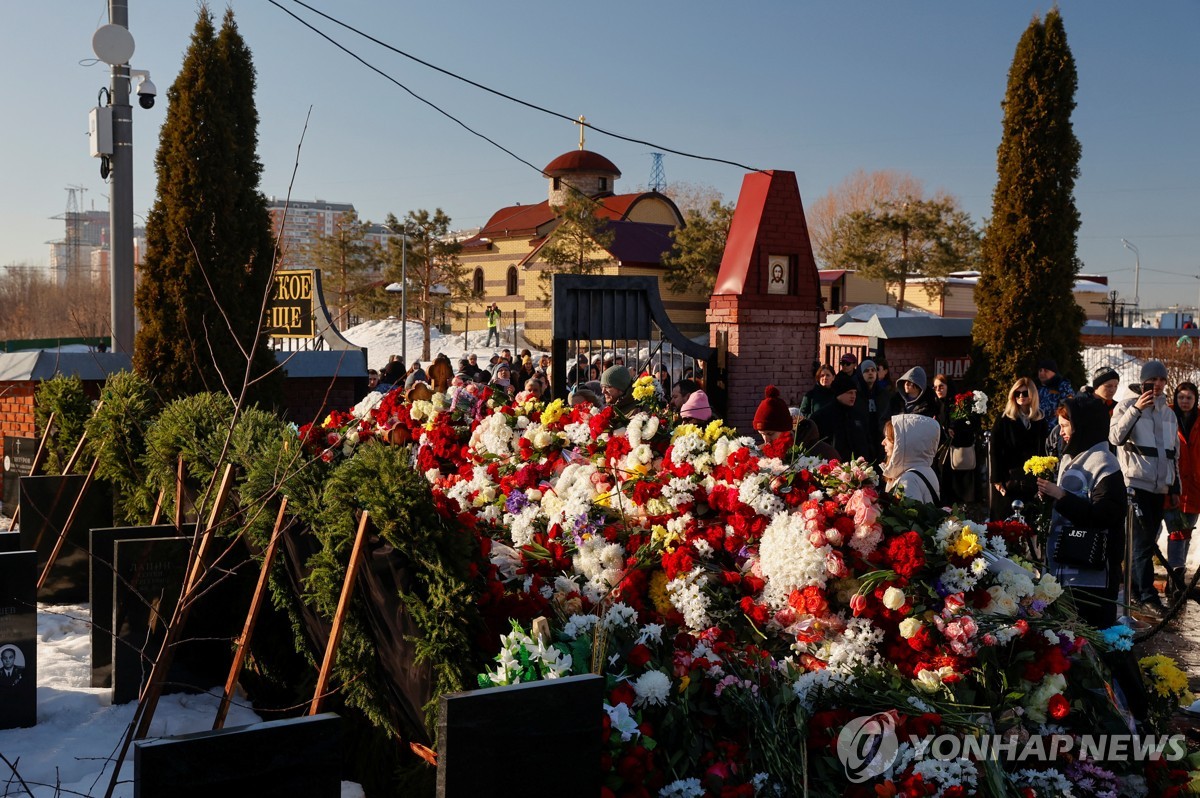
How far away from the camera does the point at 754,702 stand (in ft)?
12.8

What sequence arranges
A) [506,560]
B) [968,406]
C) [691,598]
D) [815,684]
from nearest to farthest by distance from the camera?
[815,684], [691,598], [506,560], [968,406]

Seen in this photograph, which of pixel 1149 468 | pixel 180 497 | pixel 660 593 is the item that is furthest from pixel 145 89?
pixel 1149 468

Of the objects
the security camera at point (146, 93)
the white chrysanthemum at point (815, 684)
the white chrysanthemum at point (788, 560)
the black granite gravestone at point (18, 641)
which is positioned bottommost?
the black granite gravestone at point (18, 641)

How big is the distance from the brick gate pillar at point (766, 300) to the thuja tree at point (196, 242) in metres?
4.96

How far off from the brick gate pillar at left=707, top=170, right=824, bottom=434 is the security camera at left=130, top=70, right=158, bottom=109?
241 inches

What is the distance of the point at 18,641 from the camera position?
18.2ft

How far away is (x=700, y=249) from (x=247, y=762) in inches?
1527

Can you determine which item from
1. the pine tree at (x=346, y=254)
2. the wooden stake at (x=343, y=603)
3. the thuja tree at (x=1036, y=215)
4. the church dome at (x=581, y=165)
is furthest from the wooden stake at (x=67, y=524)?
the church dome at (x=581, y=165)

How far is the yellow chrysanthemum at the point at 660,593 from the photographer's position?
461 cm

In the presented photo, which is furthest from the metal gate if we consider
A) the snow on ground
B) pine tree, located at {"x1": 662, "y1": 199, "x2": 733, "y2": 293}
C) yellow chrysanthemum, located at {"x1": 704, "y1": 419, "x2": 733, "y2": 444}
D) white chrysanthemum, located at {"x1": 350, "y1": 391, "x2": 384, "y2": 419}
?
pine tree, located at {"x1": 662, "y1": 199, "x2": 733, "y2": 293}

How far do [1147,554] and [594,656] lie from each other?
5.98m

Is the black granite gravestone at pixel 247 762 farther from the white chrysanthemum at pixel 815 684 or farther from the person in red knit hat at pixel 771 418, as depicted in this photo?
the person in red knit hat at pixel 771 418

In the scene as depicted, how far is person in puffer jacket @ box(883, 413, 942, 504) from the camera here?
18.3ft

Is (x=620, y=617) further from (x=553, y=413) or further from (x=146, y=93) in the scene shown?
(x=146, y=93)
